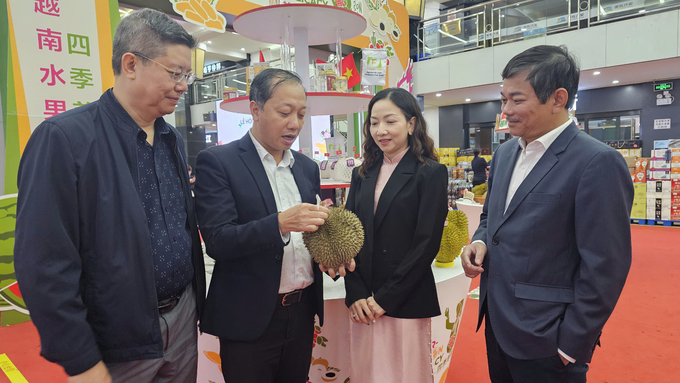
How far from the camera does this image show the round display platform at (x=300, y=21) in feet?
6.76

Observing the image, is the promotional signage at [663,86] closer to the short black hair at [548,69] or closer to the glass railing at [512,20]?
the glass railing at [512,20]

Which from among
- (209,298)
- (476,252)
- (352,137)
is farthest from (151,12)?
(352,137)

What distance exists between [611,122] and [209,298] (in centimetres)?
1218

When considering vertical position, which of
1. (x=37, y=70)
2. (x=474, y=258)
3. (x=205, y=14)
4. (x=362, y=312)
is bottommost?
(x=362, y=312)

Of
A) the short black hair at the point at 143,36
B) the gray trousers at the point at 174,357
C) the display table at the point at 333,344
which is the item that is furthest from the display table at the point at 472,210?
the short black hair at the point at 143,36

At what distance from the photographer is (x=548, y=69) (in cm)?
125

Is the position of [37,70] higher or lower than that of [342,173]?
higher

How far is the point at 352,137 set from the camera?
5.39m

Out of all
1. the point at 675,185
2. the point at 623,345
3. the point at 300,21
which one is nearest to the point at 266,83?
the point at 300,21

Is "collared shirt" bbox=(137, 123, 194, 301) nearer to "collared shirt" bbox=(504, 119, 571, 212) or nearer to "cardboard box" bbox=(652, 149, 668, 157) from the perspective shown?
"collared shirt" bbox=(504, 119, 571, 212)

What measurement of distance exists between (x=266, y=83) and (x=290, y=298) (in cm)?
77

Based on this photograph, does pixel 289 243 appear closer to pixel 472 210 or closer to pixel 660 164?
pixel 472 210

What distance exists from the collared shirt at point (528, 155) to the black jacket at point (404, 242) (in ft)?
0.95

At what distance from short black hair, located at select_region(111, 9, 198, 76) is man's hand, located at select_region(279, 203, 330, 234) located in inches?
23.1
